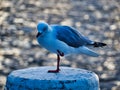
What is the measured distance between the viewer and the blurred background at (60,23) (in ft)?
14.8

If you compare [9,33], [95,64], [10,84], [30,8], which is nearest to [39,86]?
[10,84]

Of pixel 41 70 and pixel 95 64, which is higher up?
pixel 41 70

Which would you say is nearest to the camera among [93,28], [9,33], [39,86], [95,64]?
[39,86]

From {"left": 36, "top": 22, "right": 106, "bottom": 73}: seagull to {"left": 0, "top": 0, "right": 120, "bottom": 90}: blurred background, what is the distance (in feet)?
7.07

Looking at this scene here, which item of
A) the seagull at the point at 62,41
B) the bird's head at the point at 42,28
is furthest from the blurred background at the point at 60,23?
the bird's head at the point at 42,28

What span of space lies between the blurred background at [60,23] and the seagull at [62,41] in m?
2.16

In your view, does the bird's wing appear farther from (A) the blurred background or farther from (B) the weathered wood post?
(A) the blurred background

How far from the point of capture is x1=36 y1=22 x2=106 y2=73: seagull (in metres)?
1.85

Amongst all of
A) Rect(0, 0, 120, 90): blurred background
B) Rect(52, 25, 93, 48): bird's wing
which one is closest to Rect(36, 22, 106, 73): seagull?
Rect(52, 25, 93, 48): bird's wing

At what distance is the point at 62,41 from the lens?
6.37 feet

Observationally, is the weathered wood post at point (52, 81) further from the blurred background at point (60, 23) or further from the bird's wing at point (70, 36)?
the blurred background at point (60, 23)

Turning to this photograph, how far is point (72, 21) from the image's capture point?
18.3ft

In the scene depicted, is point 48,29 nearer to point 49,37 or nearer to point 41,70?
point 49,37

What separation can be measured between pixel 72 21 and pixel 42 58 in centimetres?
106
